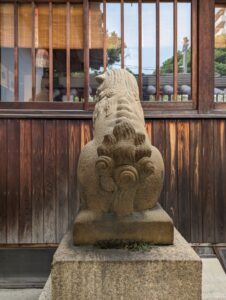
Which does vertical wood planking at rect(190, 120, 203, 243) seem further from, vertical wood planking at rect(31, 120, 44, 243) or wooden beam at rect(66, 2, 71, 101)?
vertical wood planking at rect(31, 120, 44, 243)

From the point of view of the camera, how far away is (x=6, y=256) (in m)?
4.56

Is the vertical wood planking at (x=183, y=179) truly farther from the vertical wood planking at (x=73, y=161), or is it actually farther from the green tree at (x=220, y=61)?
the vertical wood planking at (x=73, y=161)

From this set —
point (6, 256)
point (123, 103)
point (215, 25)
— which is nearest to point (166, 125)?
point (215, 25)

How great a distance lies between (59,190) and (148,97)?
1768 millimetres

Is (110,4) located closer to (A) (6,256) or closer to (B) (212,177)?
(B) (212,177)

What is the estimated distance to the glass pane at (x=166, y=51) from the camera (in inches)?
192

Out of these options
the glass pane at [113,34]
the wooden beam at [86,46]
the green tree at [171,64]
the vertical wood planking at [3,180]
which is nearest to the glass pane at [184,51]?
the green tree at [171,64]

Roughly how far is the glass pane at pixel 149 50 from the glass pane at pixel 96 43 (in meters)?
0.58

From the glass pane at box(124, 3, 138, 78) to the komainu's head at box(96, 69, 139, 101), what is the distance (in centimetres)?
173

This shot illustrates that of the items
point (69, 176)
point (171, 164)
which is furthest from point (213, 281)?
point (69, 176)

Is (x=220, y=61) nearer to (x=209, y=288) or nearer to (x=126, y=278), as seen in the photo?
(x=209, y=288)

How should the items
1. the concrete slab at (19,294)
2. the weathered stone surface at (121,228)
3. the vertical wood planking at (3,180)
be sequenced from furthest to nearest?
the vertical wood planking at (3,180) → the concrete slab at (19,294) → the weathered stone surface at (121,228)

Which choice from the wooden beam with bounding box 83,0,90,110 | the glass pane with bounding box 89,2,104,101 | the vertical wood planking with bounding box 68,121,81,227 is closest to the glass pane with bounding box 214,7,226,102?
the glass pane with bounding box 89,2,104,101

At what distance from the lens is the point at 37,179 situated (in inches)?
183
